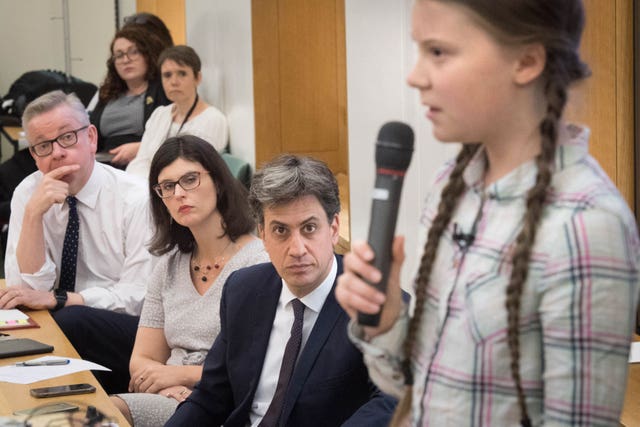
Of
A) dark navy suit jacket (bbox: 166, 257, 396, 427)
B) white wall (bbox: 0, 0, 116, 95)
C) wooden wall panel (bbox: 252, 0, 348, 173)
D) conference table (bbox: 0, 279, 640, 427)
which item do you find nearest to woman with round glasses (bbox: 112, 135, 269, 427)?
conference table (bbox: 0, 279, 640, 427)

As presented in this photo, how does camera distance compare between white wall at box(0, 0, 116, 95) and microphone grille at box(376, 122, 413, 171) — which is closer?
microphone grille at box(376, 122, 413, 171)

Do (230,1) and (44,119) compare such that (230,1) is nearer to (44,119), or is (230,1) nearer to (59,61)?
(44,119)

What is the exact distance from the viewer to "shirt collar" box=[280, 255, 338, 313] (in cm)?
251

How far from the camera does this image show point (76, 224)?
4.06 meters

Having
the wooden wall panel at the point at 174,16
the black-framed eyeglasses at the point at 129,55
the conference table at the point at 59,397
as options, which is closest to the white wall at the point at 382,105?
the conference table at the point at 59,397

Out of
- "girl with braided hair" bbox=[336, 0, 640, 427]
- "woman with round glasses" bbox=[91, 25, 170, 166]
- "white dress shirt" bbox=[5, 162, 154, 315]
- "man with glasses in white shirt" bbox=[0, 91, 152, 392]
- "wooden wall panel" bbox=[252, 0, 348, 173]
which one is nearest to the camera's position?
"girl with braided hair" bbox=[336, 0, 640, 427]

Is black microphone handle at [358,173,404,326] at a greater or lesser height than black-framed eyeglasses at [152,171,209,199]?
greater

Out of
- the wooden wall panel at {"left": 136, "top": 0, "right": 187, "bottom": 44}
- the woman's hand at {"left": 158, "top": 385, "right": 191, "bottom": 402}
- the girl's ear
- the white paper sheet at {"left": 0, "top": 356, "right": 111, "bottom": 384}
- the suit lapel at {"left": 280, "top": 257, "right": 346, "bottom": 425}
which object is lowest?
the woman's hand at {"left": 158, "top": 385, "right": 191, "bottom": 402}

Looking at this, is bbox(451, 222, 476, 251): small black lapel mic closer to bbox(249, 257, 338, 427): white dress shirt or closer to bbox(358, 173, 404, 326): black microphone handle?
bbox(358, 173, 404, 326): black microphone handle

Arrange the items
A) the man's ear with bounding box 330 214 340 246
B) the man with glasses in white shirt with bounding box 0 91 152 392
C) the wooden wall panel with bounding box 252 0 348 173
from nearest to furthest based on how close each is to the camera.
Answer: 1. the man's ear with bounding box 330 214 340 246
2. the man with glasses in white shirt with bounding box 0 91 152 392
3. the wooden wall panel with bounding box 252 0 348 173

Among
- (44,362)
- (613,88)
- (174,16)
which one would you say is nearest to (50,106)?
(44,362)

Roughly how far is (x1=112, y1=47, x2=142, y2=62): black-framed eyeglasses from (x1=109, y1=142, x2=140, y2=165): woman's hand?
25.0 inches

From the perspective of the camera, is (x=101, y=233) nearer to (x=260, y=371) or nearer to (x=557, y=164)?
(x=260, y=371)

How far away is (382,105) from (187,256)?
145cm
